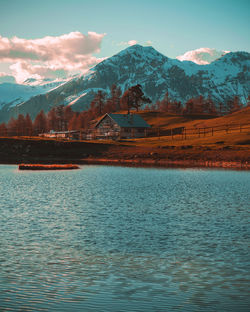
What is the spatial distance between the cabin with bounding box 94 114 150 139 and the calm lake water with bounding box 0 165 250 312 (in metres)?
105

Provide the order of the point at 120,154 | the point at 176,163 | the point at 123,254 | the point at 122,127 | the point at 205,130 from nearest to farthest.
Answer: the point at 123,254
the point at 176,163
the point at 120,154
the point at 205,130
the point at 122,127

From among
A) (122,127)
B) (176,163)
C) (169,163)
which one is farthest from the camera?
(122,127)

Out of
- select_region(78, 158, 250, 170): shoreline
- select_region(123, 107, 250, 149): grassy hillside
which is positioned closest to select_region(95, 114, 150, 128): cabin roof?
select_region(123, 107, 250, 149): grassy hillside

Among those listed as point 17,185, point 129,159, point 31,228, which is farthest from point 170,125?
point 31,228

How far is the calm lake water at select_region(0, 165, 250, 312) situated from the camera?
10891 mm

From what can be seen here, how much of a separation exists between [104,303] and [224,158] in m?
62.5

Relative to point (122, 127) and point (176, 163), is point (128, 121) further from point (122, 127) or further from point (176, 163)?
point (176, 163)

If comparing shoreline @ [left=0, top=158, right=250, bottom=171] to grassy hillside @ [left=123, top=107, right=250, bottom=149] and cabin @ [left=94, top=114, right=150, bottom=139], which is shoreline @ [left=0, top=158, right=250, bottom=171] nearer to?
grassy hillside @ [left=123, top=107, right=250, bottom=149]

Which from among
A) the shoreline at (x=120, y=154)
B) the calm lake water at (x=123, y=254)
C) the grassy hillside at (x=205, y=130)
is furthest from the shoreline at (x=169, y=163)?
the calm lake water at (x=123, y=254)

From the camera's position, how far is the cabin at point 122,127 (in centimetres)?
13500

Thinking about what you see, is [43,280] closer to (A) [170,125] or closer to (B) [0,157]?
(B) [0,157]

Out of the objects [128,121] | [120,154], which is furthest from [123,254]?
[128,121]

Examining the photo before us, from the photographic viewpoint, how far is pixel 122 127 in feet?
443

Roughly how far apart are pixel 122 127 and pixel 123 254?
396ft
